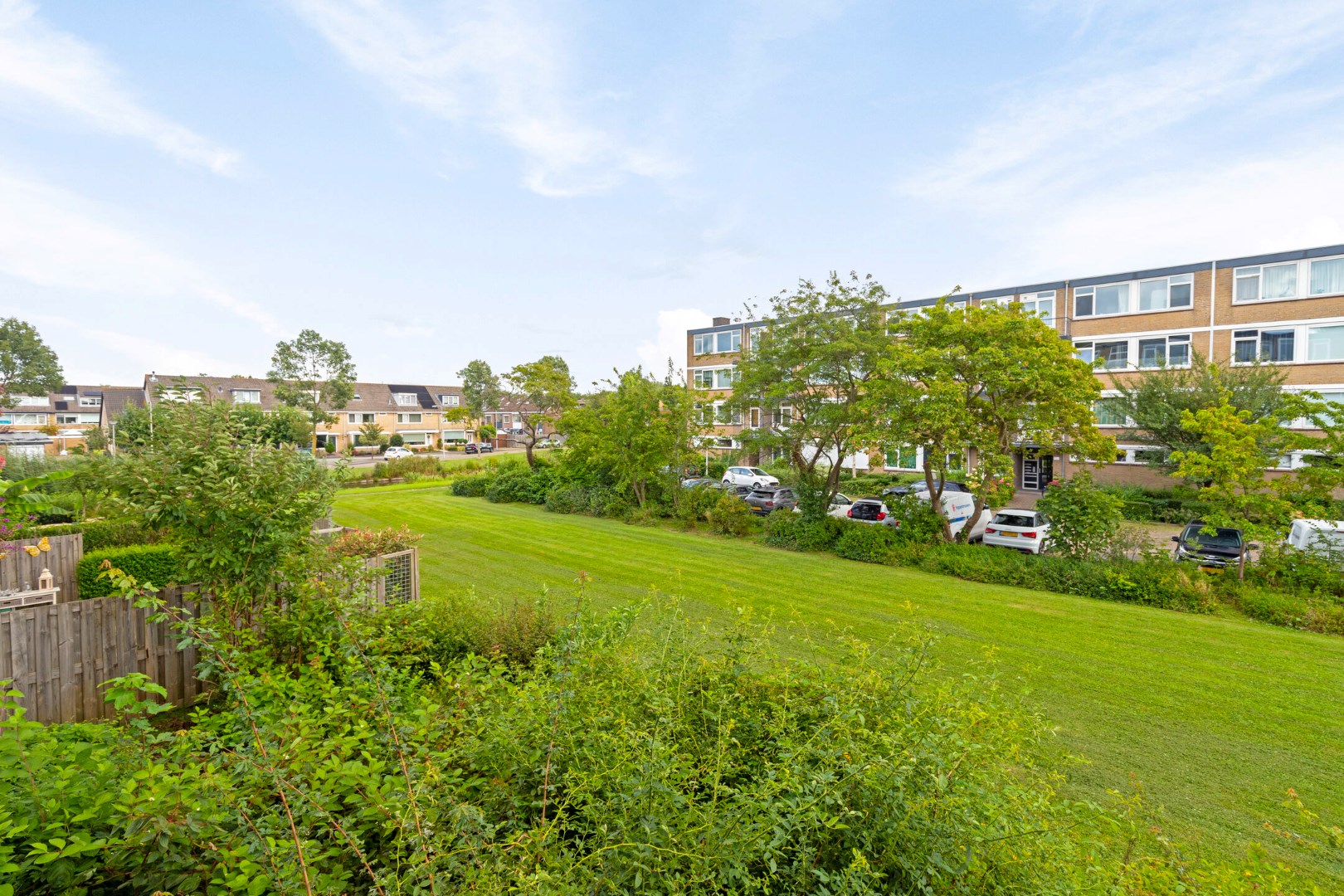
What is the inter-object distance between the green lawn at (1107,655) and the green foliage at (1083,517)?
5.70ft

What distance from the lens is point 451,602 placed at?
25.1 ft

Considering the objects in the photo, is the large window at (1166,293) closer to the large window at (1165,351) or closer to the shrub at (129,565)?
the large window at (1165,351)

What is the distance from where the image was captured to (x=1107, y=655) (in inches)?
377

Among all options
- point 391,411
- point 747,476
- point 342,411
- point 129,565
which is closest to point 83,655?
point 129,565

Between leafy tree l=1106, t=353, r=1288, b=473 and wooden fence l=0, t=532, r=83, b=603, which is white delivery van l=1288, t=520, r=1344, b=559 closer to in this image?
leafy tree l=1106, t=353, r=1288, b=473

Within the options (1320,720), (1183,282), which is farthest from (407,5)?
(1183,282)

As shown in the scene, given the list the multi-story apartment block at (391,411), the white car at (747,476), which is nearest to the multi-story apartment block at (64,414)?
the multi-story apartment block at (391,411)

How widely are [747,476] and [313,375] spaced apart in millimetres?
55612

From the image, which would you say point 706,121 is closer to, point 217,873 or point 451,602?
point 451,602

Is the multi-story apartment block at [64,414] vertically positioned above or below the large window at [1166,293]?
below

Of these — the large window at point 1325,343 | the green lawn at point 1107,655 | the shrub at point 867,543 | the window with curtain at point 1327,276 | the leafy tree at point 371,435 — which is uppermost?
the window with curtain at point 1327,276

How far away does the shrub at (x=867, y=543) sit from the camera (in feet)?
52.6

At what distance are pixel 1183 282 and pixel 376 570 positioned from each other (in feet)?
120

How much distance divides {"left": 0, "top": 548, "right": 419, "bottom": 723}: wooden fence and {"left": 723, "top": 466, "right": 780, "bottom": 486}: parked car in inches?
1010
